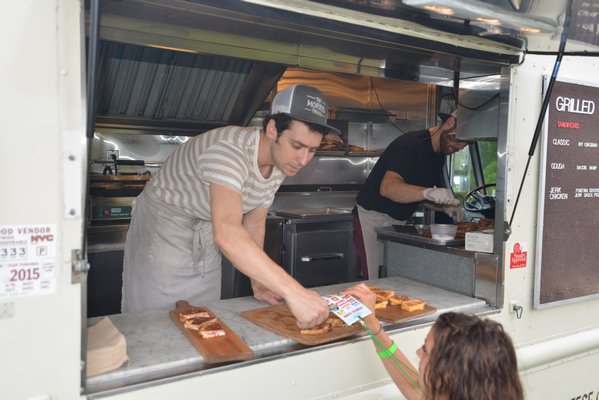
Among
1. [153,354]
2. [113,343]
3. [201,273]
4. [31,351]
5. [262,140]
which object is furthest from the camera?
[201,273]

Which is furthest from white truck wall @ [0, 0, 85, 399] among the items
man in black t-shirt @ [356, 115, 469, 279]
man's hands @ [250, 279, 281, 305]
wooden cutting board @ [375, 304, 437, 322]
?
man in black t-shirt @ [356, 115, 469, 279]

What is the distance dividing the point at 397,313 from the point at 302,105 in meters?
1.00

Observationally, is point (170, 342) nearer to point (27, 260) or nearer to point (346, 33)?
point (27, 260)

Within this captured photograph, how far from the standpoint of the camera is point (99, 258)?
405cm

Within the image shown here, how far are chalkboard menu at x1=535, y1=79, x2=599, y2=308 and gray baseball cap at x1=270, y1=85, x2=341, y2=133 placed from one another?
3.84 ft

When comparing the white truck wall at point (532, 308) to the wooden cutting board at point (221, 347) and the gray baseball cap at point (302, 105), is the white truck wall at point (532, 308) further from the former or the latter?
the wooden cutting board at point (221, 347)

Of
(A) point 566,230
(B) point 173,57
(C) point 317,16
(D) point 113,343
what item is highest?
(B) point 173,57

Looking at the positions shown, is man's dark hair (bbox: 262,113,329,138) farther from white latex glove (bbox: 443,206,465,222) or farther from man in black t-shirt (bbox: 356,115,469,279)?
white latex glove (bbox: 443,206,465,222)

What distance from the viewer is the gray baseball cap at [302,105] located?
86.7 inches

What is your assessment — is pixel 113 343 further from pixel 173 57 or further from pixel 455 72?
pixel 173 57

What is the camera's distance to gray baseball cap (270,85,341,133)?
2203 mm

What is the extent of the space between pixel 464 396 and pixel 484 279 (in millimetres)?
1242

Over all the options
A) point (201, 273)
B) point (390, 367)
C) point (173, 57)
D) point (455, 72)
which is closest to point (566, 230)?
point (455, 72)

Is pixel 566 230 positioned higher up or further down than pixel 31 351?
Result: higher up
